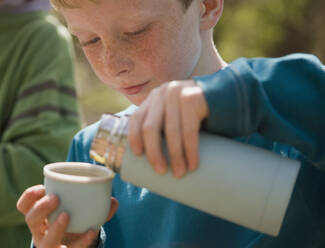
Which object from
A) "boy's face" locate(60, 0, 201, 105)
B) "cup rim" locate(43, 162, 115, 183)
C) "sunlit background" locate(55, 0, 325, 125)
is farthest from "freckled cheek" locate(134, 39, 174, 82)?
"sunlit background" locate(55, 0, 325, 125)

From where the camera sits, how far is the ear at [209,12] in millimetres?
1171

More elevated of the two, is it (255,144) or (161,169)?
(161,169)

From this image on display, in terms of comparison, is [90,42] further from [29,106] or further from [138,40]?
[29,106]

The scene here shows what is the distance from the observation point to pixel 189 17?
111 cm

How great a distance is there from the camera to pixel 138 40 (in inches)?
41.0

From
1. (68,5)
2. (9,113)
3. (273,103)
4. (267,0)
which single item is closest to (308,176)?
(273,103)

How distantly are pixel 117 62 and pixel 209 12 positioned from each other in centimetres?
28

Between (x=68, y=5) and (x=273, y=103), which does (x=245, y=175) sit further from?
(x=68, y=5)

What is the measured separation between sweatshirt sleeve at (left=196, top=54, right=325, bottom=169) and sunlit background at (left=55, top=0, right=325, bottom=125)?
5520mm

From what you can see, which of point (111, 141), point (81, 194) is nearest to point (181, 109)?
point (111, 141)

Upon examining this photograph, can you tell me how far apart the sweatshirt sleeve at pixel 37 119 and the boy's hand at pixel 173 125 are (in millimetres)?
1107

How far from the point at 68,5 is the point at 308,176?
60 centimetres

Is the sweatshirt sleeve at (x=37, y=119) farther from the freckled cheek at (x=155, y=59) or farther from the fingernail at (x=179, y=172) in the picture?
the fingernail at (x=179, y=172)

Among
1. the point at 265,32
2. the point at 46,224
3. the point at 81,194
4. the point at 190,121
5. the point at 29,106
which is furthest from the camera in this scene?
the point at 265,32
